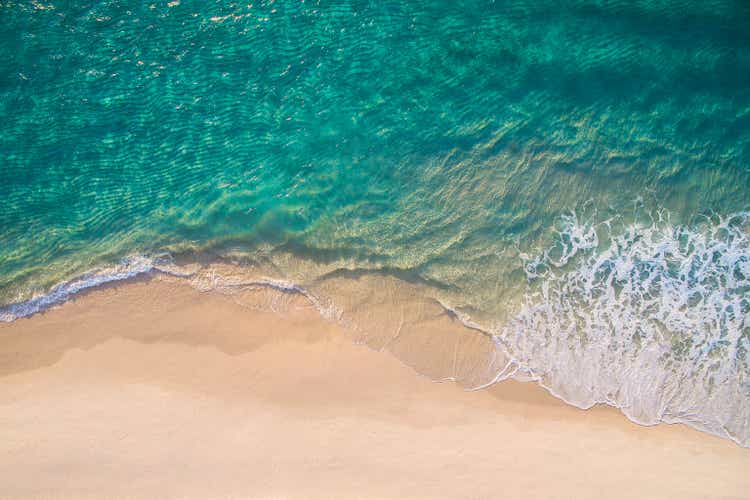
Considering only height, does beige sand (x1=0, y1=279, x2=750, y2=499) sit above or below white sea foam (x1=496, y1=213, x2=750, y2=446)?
below

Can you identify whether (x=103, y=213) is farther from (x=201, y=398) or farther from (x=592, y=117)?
(x=592, y=117)

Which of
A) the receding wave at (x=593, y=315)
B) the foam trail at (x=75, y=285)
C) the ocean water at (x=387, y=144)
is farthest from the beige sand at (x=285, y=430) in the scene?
the ocean water at (x=387, y=144)

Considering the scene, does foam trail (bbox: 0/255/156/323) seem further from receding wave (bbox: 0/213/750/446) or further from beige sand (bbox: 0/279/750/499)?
beige sand (bbox: 0/279/750/499)

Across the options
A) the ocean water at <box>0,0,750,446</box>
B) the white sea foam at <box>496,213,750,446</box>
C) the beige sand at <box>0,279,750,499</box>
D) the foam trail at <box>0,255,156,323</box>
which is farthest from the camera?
the ocean water at <box>0,0,750,446</box>

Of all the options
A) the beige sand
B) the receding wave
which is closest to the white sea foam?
the receding wave

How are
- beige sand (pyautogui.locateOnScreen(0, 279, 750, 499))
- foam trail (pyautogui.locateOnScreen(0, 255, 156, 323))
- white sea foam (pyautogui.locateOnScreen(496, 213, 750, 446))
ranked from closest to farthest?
1. beige sand (pyautogui.locateOnScreen(0, 279, 750, 499))
2. white sea foam (pyautogui.locateOnScreen(496, 213, 750, 446))
3. foam trail (pyautogui.locateOnScreen(0, 255, 156, 323))

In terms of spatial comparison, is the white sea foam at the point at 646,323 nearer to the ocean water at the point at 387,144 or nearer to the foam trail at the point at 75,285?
the ocean water at the point at 387,144

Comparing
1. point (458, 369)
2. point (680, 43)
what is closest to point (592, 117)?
point (680, 43)
